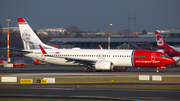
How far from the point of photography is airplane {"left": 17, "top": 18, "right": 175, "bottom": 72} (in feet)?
154

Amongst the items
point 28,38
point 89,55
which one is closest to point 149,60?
point 89,55

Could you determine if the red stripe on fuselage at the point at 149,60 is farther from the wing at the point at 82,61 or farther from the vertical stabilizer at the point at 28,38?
the vertical stabilizer at the point at 28,38

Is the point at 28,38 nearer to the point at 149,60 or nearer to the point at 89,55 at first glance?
the point at 89,55

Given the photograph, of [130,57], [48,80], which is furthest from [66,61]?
[48,80]

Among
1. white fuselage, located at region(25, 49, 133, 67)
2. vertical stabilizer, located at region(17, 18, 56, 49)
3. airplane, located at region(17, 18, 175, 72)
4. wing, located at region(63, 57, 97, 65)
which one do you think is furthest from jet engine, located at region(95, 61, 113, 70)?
vertical stabilizer, located at region(17, 18, 56, 49)

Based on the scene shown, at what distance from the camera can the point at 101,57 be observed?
48125mm

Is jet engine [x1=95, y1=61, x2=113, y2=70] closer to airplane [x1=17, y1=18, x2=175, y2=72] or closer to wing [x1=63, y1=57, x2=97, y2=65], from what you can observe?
airplane [x1=17, y1=18, x2=175, y2=72]

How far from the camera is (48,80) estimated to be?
103ft

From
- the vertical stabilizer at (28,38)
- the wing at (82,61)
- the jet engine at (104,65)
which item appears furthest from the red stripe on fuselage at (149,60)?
the vertical stabilizer at (28,38)

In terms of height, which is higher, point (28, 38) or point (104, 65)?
point (28, 38)

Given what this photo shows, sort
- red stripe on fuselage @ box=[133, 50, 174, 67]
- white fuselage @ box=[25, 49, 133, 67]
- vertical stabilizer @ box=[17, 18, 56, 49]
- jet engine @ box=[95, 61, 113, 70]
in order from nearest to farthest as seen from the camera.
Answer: jet engine @ box=[95, 61, 113, 70] < red stripe on fuselage @ box=[133, 50, 174, 67] < white fuselage @ box=[25, 49, 133, 67] < vertical stabilizer @ box=[17, 18, 56, 49]

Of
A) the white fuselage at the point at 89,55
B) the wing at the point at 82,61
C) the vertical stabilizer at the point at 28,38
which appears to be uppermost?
the vertical stabilizer at the point at 28,38

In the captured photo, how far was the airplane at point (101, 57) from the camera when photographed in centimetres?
4688

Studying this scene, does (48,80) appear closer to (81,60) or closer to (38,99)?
(38,99)
